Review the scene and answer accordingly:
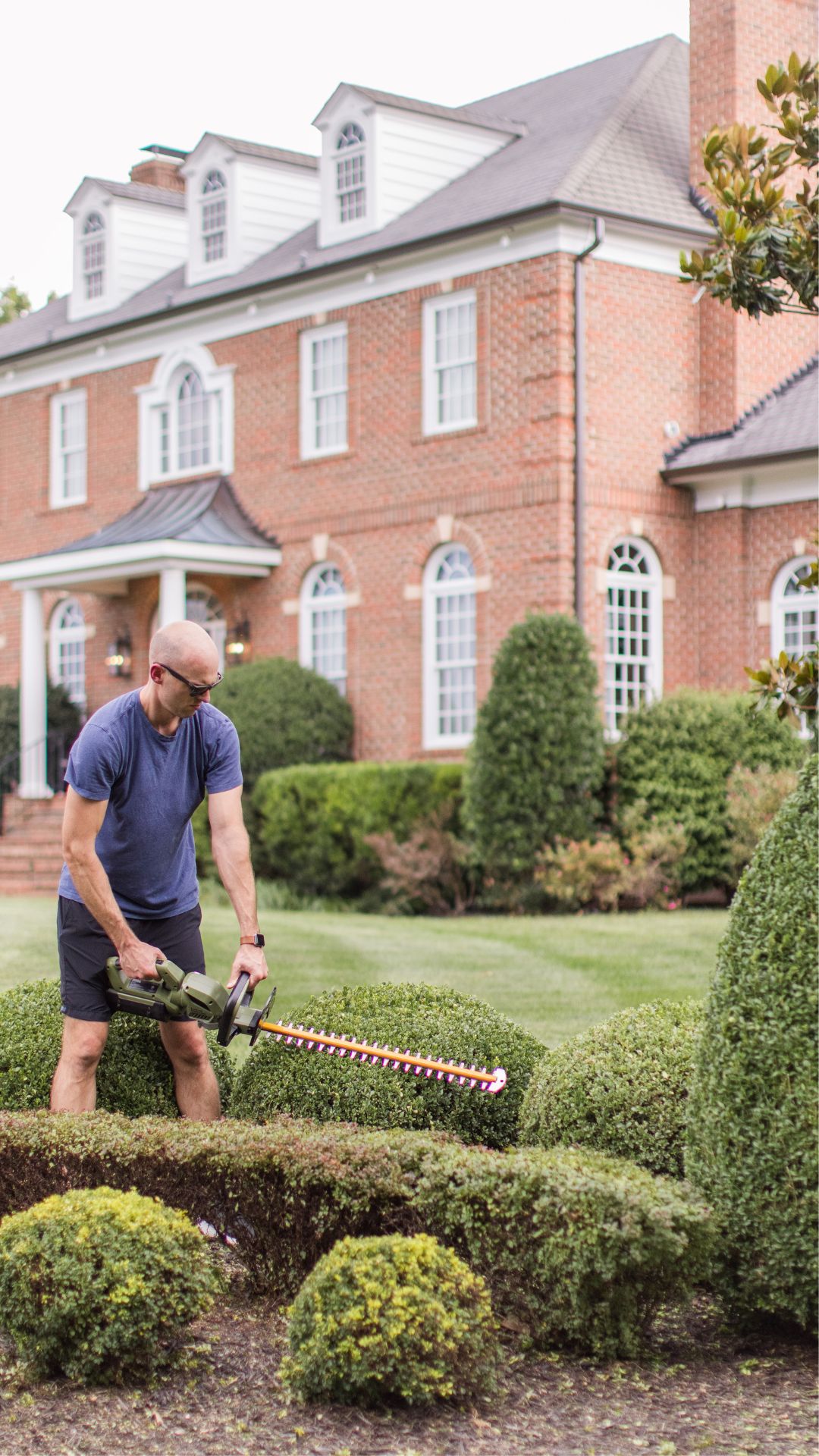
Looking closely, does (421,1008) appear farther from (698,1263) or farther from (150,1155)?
(698,1263)

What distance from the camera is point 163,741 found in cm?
550

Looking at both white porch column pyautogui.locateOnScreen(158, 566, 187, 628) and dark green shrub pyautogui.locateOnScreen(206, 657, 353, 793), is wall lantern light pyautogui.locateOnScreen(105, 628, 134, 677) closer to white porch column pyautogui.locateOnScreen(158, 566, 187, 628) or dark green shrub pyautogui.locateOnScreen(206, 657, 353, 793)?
white porch column pyautogui.locateOnScreen(158, 566, 187, 628)

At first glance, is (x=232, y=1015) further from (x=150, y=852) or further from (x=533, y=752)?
(x=533, y=752)

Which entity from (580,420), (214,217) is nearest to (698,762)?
(580,420)

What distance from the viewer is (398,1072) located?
531cm

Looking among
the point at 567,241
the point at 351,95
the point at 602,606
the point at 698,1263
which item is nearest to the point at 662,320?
the point at 567,241

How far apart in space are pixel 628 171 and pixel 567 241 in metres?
1.94

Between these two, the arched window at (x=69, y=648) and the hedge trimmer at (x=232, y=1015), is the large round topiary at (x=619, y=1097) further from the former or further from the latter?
the arched window at (x=69, y=648)

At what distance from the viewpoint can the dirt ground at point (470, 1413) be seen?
3.85 m

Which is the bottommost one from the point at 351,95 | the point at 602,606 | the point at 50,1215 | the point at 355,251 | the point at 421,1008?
the point at 50,1215

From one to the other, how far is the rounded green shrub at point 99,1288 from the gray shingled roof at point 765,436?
627 inches

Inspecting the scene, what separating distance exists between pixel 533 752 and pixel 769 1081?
1342 cm

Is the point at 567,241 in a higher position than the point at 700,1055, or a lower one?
higher

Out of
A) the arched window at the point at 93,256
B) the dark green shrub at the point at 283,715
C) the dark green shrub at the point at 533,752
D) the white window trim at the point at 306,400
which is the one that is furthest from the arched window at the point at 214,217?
the dark green shrub at the point at 533,752
